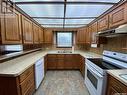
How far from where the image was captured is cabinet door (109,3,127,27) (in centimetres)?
175

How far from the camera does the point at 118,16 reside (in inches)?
76.1

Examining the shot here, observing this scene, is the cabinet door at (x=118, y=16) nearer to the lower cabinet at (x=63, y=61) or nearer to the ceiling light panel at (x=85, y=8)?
the ceiling light panel at (x=85, y=8)

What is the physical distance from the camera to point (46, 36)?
5.19 metres

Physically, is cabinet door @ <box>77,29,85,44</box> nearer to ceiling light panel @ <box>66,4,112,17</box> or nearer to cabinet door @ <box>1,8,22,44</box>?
ceiling light panel @ <box>66,4,112,17</box>

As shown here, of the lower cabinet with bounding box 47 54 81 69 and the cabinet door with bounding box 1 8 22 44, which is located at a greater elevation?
the cabinet door with bounding box 1 8 22 44

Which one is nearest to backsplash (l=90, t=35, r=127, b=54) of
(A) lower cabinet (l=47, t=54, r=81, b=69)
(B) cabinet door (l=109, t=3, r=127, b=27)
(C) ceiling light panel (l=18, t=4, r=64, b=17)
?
(B) cabinet door (l=109, t=3, r=127, b=27)

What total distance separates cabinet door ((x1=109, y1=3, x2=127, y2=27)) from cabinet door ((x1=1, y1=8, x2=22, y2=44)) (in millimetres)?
1938

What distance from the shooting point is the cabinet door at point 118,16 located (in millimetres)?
1748

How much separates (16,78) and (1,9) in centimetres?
109

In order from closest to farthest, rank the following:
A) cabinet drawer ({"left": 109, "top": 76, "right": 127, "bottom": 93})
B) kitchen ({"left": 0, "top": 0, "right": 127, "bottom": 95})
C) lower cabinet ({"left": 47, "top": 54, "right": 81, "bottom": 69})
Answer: cabinet drawer ({"left": 109, "top": 76, "right": 127, "bottom": 93}), kitchen ({"left": 0, "top": 0, "right": 127, "bottom": 95}), lower cabinet ({"left": 47, "top": 54, "right": 81, "bottom": 69})

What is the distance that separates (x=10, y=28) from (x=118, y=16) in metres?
1.95

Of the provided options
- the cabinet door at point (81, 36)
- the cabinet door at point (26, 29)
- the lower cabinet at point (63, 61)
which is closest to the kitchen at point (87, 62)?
the cabinet door at point (26, 29)

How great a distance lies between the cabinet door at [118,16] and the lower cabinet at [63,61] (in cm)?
269

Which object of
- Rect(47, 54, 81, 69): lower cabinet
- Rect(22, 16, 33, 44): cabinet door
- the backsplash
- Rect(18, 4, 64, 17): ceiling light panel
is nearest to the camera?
Rect(18, 4, 64, 17): ceiling light panel
